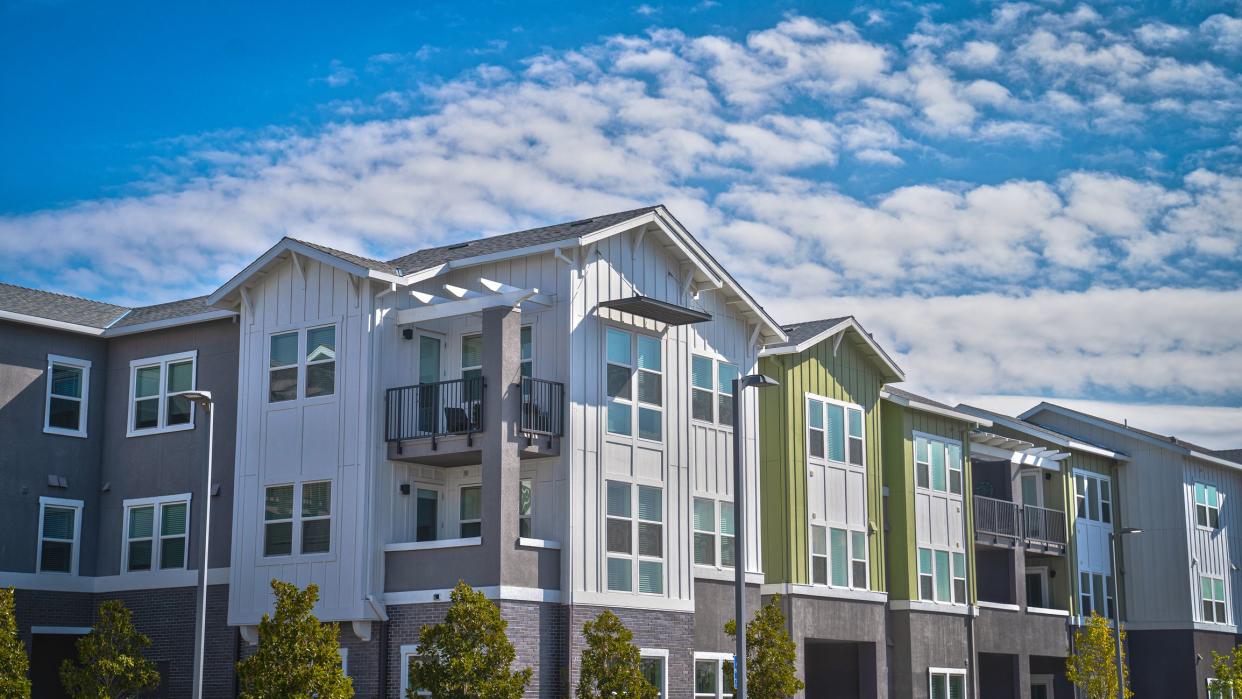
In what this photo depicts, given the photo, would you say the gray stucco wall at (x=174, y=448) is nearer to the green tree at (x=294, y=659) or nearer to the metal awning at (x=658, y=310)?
the green tree at (x=294, y=659)

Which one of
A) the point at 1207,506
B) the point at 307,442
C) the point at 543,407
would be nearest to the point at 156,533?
the point at 307,442

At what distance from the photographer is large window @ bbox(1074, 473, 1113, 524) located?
5335cm

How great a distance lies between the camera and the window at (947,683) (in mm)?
43000

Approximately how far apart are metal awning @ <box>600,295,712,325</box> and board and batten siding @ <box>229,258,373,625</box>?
5.25 metres

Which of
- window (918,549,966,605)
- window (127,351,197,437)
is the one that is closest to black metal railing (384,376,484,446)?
window (127,351,197,437)

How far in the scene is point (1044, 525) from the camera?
50500mm

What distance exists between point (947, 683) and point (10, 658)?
25022 millimetres

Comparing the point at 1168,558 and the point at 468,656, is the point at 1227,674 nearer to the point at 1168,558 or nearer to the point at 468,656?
the point at 1168,558

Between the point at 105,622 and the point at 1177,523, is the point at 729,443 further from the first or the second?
the point at 1177,523

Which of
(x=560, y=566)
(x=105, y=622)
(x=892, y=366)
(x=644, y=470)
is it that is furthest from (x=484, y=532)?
(x=892, y=366)

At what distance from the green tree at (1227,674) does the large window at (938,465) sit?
12.4 m

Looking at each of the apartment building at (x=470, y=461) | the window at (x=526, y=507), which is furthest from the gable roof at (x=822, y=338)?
the window at (x=526, y=507)

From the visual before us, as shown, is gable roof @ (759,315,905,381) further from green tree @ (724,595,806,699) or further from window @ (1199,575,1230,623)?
window @ (1199,575,1230,623)

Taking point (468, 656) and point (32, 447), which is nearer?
point (468, 656)
